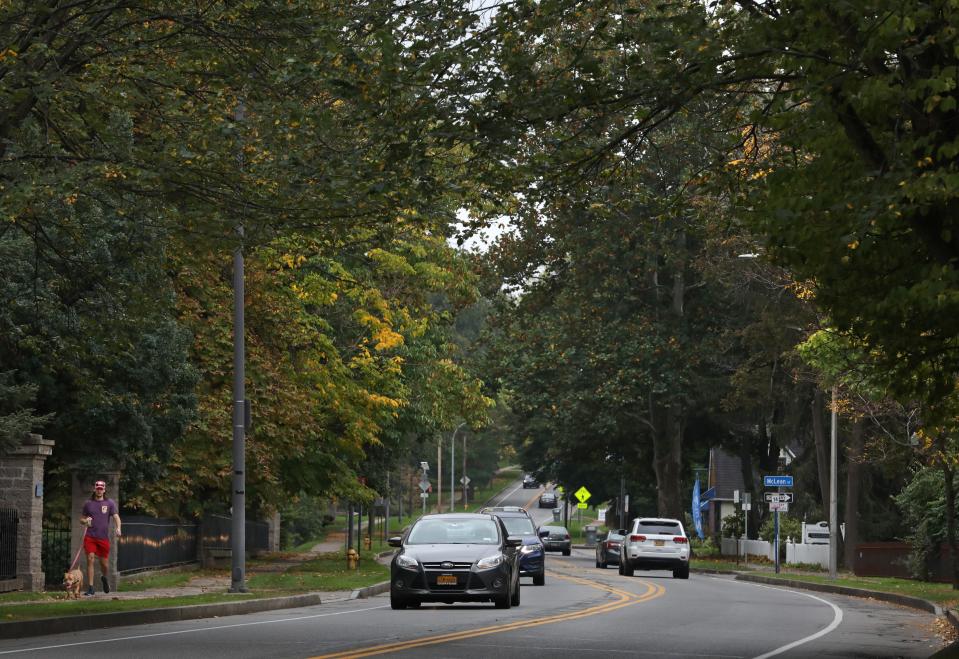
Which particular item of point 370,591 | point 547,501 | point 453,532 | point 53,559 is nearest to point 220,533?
point 370,591

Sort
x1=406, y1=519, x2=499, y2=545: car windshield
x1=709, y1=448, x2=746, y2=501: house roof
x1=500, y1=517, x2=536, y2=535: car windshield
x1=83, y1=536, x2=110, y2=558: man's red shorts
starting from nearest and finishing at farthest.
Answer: x1=406, y1=519, x2=499, y2=545: car windshield → x1=83, y1=536, x2=110, y2=558: man's red shorts → x1=500, y1=517, x2=536, y2=535: car windshield → x1=709, y1=448, x2=746, y2=501: house roof

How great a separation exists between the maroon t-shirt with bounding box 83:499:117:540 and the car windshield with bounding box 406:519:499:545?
205 inches

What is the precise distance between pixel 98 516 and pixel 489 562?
669cm

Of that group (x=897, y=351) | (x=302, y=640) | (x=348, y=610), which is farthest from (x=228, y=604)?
(x=897, y=351)

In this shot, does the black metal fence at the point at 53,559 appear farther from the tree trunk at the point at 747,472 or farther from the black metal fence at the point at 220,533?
the tree trunk at the point at 747,472

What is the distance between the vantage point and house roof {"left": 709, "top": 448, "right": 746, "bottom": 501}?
9056 cm

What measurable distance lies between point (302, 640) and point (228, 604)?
6425 millimetres

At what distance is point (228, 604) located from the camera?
22797 millimetres

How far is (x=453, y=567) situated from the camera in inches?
886

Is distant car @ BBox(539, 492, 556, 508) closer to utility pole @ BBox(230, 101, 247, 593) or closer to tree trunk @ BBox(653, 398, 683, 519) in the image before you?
tree trunk @ BBox(653, 398, 683, 519)

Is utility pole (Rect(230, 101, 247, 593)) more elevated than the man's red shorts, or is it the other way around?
utility pole (Rect(230, 101, 247, 593))

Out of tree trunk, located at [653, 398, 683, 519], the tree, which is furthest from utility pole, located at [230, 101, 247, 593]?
tree trunk, located at [653, 398, 683, 519]

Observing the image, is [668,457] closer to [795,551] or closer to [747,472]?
[795,551]

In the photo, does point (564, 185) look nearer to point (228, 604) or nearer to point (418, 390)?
point (228, 604)
